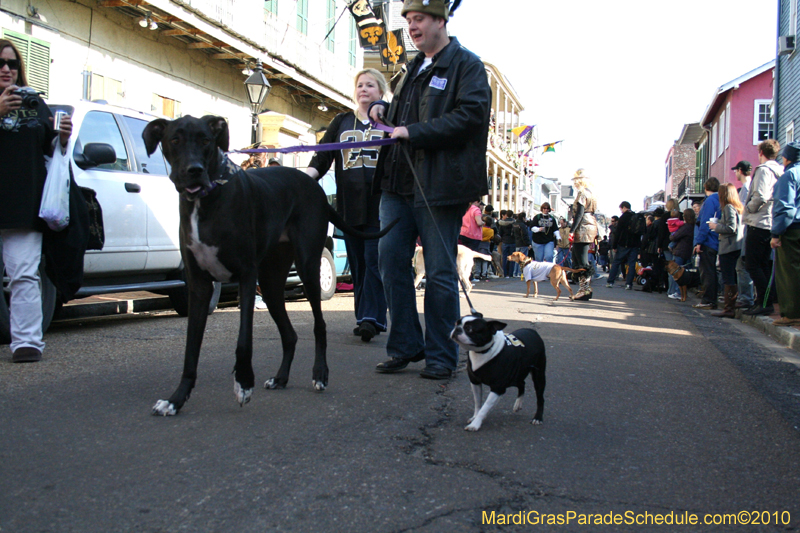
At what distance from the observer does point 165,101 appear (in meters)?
16.6

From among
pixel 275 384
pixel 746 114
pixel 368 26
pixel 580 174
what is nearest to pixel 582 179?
pixel 580 174

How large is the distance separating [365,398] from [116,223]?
3703 millimetres

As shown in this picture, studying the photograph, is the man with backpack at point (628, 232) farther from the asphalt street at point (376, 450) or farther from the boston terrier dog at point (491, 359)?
the boston terrier dog at point (491, 359)

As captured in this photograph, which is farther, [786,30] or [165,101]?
[786,30]

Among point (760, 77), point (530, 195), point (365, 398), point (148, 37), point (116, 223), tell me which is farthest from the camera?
point (530, 195)

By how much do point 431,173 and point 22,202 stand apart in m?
2.67

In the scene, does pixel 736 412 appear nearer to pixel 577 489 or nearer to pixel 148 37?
pixel 577 489

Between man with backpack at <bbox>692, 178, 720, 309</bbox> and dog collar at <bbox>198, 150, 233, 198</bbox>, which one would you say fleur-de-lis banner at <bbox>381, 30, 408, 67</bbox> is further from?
dog collar at <bbox>198, 150, 233, 198</bbox>

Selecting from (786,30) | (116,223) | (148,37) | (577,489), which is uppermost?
(786,30)

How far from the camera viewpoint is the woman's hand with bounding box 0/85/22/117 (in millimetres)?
4445

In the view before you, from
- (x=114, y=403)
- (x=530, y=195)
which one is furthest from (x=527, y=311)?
(x=530, y=195)

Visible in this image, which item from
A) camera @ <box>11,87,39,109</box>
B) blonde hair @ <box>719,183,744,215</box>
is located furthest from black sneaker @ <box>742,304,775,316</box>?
camera @ <box>11,87,39,109</box>

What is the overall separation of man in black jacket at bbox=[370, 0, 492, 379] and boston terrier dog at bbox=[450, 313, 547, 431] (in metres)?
0.99

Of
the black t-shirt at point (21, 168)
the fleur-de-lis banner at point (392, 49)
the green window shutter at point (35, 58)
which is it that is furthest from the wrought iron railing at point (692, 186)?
the black t-shirt at point (21, 168)
